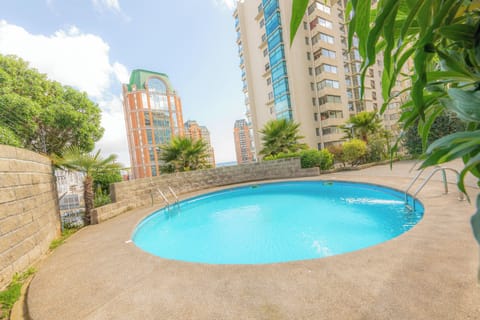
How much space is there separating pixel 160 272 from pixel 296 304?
5.70 feet

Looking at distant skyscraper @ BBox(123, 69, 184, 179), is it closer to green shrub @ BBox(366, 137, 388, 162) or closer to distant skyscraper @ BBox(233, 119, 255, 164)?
green shrub @ BBox(366, 137, 388, 162)

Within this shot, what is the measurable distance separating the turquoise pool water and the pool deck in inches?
51.4

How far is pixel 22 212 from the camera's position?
334 centimetres

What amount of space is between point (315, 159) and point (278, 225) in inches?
275

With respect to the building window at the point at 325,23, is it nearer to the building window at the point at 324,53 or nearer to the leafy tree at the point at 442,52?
the building window at the point at 324,53

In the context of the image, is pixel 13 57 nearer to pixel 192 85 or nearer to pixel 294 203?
pixel 192 85

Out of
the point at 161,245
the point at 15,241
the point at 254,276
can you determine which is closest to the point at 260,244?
the point at 254,276

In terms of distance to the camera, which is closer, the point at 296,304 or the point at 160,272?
the point at 296,304

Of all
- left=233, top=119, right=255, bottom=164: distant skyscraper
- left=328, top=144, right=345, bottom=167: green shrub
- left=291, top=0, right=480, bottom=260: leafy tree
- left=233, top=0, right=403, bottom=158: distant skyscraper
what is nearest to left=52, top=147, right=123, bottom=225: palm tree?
left=291, top=0, right=480, bottom=260: leafy tree

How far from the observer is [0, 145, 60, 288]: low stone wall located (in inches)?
113

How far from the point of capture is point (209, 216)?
682 centimetres

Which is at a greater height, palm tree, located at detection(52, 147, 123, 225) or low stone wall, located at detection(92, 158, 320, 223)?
palm tree, located at detection(52, 147, 123, 225)

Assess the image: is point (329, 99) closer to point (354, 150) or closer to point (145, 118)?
point (354, 150)

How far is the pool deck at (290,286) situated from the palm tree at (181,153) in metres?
8.56
